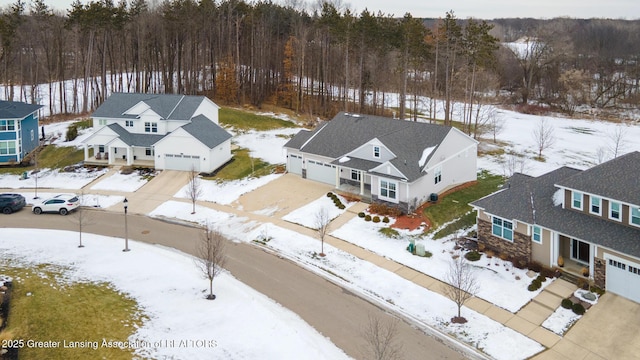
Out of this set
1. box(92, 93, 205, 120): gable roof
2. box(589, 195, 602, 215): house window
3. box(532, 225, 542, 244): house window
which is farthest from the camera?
box(92, 93, 205, 120): gable roof

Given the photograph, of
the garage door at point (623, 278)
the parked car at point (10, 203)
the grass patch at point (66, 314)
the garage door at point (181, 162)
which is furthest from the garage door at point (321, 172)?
the parked car at point (10, 203)

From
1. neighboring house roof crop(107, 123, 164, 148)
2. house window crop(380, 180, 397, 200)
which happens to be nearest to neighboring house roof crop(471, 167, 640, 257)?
house window crop(380, 180, 397, 200)

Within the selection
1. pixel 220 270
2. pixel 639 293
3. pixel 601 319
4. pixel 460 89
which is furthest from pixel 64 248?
pixel 460 89

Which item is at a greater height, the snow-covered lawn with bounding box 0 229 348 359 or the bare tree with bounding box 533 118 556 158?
the bare tree with bounding box 533 118 556 158

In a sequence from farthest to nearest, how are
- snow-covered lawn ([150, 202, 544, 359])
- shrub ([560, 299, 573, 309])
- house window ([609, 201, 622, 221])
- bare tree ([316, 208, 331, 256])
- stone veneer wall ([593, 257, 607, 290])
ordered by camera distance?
bare tree ([316, 208, 331, 256]) → house window ([609, 201, 622, 221]) → stone veneer wall ([593, 257, 607, 290]) → shrub ([560, 299, 573, 309]) → snow-covered lawn ([150, 202, 544, 359])

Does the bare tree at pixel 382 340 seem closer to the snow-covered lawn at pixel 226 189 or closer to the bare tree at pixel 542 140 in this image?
the snow-covered lawn at pixel 226 189

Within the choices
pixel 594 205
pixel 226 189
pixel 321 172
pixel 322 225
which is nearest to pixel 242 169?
pixel 226 189

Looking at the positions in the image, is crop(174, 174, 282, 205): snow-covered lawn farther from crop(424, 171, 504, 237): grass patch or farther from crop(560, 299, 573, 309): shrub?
crop(560, 299, 573, 309): shrub
